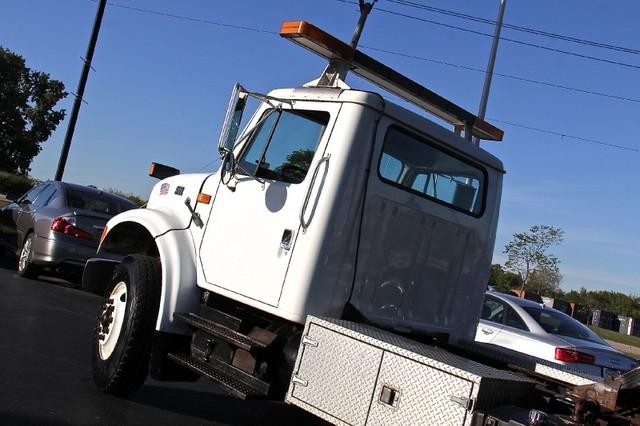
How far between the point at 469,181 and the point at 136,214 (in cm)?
279

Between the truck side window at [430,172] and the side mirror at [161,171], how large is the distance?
234 centimetres

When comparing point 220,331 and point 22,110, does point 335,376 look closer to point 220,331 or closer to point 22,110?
point 220,331

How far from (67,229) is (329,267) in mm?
6777

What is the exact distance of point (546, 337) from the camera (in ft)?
27.0

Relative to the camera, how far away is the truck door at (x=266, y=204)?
440cm

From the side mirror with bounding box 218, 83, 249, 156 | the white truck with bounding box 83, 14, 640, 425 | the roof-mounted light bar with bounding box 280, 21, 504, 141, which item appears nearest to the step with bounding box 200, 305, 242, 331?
the white truck with bounding box 83, 14, 640, 425

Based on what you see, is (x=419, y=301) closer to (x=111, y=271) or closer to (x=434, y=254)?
(x=434, y=254)

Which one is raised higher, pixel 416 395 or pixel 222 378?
pixel 416 395

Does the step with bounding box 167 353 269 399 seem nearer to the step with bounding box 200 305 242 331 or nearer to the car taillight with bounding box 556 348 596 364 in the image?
the step with bounding box 200 305 242 331

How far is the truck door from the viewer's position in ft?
14.4

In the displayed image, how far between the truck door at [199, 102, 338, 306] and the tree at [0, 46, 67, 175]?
54.5 metres

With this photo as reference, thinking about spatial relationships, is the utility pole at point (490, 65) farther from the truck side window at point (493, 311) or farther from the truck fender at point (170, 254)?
the truck fender at point (170, 254)

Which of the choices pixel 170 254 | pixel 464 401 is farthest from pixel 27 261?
pixel 464 401

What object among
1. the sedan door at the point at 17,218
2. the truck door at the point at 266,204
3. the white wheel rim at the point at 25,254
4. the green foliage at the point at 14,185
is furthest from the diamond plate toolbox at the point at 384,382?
the green foliage at the point at 14,185
